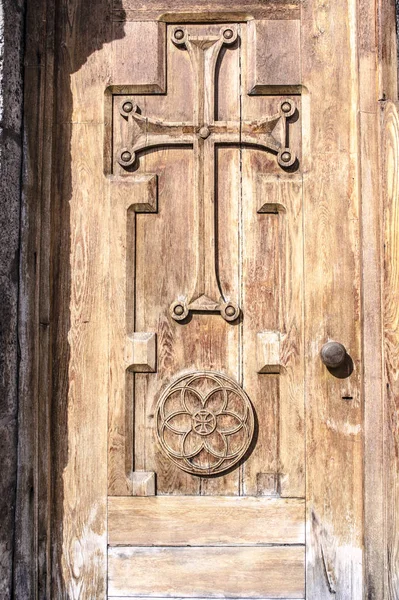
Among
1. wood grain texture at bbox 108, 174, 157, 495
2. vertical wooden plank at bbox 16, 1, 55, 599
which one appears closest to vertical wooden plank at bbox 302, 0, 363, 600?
wood grain texture at bbox 108, 174, 157, 495

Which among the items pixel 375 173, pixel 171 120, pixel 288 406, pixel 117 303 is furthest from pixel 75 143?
pixel 288 406

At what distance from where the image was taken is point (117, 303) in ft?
6.38

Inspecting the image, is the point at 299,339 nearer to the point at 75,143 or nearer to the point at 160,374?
the point at 160,374

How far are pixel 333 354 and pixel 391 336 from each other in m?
0.18

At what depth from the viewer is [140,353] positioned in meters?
1.93

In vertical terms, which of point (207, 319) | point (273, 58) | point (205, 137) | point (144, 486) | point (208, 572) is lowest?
point (208, 572)

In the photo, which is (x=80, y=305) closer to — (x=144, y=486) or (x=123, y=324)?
(x=123, y=324)

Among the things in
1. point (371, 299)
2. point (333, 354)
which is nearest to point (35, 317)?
point (333, 354)

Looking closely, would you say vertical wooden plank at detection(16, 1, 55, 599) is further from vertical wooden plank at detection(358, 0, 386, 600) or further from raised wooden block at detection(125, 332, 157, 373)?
vertical wooden plank at detection(358, 0, 386, 600)

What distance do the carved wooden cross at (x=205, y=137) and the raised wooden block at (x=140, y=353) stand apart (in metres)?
0.12

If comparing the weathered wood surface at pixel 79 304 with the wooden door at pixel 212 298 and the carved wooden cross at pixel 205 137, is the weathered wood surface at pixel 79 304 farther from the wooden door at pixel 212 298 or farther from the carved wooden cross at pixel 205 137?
the carved wooden cross at pixel 205 137

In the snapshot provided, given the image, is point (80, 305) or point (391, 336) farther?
point (80, 305)

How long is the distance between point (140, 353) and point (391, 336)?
2.54 ft

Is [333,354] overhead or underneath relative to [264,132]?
underneath
